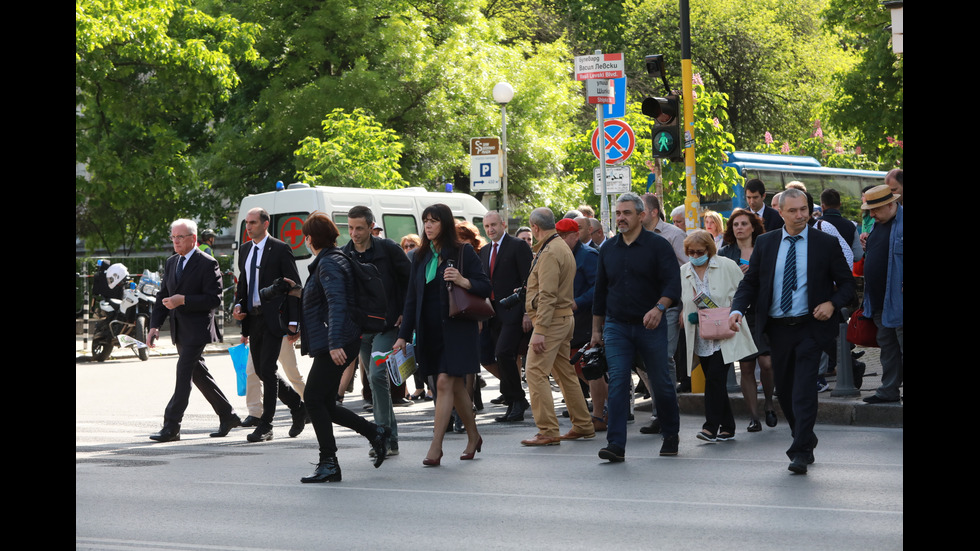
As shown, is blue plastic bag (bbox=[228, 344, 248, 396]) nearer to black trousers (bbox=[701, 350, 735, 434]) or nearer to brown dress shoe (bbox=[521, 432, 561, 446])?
brown dress shoe (bbox=[521, 432, 561, 446])

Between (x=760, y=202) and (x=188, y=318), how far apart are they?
562 centimetres

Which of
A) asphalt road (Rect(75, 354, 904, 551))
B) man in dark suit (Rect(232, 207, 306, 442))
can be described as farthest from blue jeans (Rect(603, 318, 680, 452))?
man in dark suit (Rect(232, 207, 306, 442))

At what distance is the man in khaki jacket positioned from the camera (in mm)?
9719

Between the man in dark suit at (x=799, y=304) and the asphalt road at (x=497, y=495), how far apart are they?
0.47 meters

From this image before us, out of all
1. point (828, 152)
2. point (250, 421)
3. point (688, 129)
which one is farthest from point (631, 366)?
point (828, 152)

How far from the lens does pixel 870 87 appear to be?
35.8 meters

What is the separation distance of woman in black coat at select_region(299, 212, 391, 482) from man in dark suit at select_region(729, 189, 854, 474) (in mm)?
2588

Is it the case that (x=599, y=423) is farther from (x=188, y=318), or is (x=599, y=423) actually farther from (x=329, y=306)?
(x=188, y=318)

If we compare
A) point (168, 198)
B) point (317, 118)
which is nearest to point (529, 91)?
point (317, 118)

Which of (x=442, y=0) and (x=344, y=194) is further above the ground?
(x=442, y=0)

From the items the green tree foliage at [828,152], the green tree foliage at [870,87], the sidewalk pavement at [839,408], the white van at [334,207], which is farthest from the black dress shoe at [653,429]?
the green tree foliage at [828,152]
